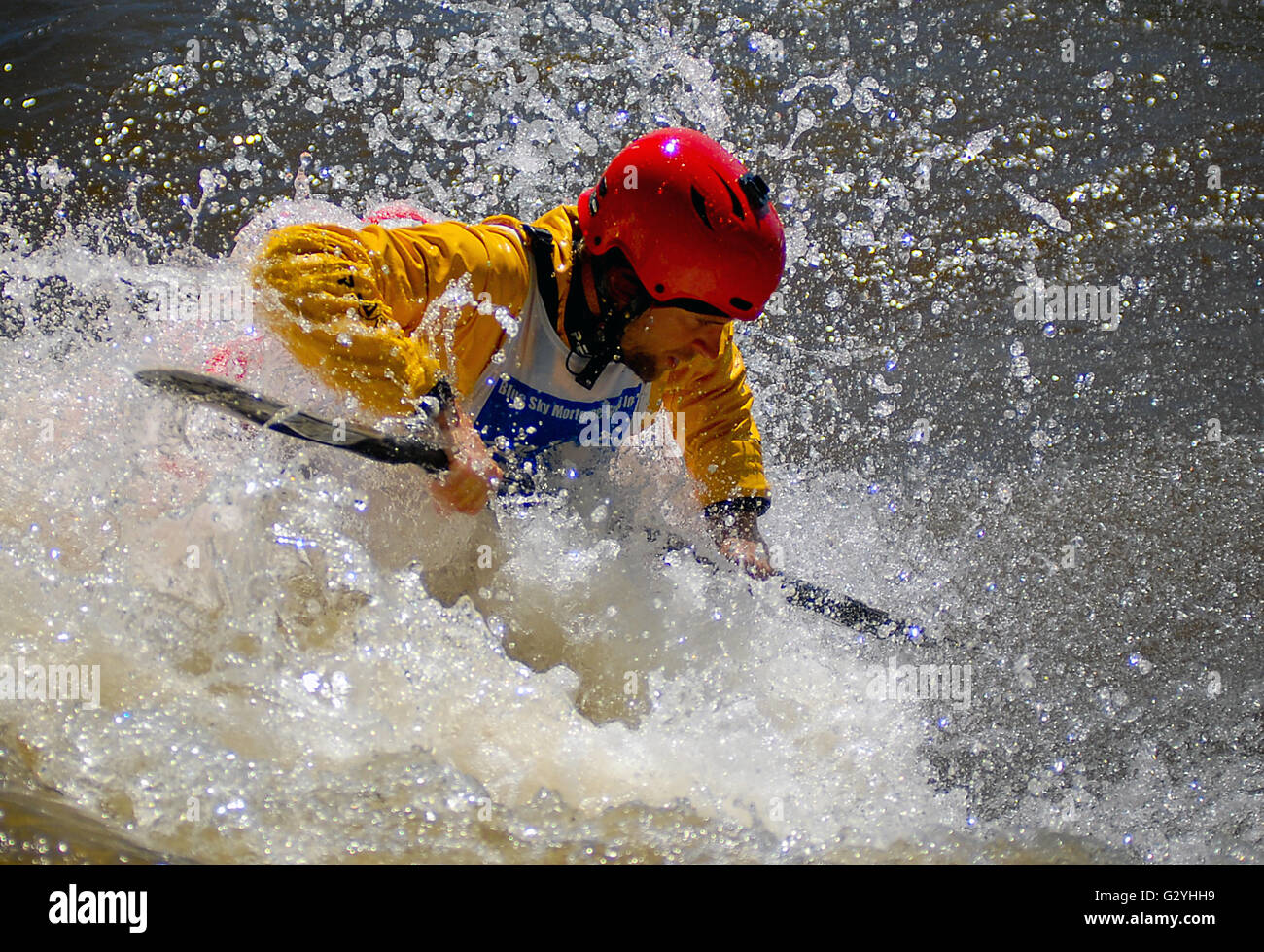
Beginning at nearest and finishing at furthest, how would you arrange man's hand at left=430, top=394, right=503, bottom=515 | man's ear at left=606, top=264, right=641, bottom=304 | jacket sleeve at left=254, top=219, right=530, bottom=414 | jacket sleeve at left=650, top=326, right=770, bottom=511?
1. jacket sleeve at left=254, top=219, right=530, bottom=414
2. man's hand at left=430, top=394, right=503, bottom=515
3. man's ear at left=606, top=264, right=641, bottom=304
4. jacket sleeve at left=650, top=326, right=770, bottom=511

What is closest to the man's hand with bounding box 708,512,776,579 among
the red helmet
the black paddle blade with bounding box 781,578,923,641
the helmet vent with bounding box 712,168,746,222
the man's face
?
the black paddle blade with bounding box 781,578,923,641

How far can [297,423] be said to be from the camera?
284 cm

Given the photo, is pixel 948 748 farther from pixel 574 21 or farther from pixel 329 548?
pixel 574 21

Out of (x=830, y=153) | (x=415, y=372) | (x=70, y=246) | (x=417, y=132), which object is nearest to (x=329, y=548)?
(x=415, y=372)

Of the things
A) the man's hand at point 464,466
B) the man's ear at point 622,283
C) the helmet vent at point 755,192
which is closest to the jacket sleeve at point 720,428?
the man's ear at point 622,283

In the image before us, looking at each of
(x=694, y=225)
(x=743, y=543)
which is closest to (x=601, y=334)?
(x=694, y=225)

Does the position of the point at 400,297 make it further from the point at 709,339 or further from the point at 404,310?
the point at 709,339

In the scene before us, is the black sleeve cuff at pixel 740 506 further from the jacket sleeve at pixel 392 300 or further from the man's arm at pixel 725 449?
the jacket sleeve at pixel 392 300

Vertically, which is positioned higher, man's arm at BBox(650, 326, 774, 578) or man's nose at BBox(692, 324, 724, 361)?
man's nose at BBox(692, 324, 724, 361)

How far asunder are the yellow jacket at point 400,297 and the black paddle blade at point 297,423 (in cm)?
10

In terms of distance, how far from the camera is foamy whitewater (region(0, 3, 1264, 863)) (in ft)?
9.66

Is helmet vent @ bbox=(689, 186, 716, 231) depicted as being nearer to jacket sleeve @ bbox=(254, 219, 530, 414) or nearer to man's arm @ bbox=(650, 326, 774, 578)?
jacket sleeve @ bbox=(254, 219, 530, 414)

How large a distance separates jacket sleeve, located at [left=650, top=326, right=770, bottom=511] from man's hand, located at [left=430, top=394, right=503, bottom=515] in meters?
0.88

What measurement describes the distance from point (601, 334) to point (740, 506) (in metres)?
0.87
